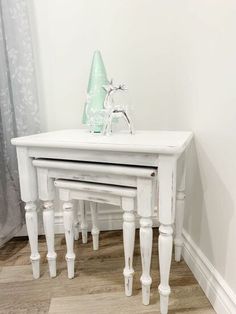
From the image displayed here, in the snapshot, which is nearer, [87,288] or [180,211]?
[87,288]

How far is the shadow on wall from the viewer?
0.89m

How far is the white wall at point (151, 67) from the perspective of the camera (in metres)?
0.99

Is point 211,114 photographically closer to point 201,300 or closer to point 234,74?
point 234,74

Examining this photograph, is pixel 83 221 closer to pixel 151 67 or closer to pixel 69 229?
pixel 69 229

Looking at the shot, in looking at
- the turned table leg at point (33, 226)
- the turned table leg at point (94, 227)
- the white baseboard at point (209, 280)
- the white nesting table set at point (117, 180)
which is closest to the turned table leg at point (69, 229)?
the white nesting table set at point (117, 180)

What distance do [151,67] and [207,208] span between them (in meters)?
0.73

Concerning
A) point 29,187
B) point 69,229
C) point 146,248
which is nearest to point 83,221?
point 69,229

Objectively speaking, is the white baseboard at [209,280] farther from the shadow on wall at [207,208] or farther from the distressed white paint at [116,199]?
the distressed white paint at [116,199]

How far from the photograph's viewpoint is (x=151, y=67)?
135 centimetres

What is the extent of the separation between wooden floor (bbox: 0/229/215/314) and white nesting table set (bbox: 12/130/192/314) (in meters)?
0.06

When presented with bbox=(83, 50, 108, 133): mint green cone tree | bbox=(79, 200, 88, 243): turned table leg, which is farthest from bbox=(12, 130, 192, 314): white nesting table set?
bbox=(79, 200, 88, 243): turned table leg

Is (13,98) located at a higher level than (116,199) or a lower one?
higher

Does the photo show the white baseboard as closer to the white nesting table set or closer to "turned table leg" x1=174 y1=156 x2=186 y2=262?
"turned table leg" x1=174 y1=156 x2=186 y2=262

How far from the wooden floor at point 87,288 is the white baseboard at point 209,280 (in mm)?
29
